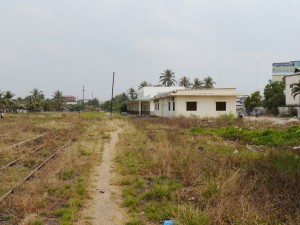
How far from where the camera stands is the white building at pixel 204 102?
39.7 meters

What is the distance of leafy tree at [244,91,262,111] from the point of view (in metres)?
59.6

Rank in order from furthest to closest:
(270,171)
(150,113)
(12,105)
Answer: (12,105), (150,113), (270,171)

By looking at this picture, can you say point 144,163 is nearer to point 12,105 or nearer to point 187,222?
point 187,222

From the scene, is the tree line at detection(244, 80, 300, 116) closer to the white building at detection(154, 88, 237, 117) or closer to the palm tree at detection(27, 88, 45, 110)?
the white building at detection(154, 88, 237, 117)

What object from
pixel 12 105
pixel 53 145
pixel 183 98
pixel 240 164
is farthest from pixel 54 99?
pixel 240 164

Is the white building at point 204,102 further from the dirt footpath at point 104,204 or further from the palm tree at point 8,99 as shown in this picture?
the palm tree at point 8,99

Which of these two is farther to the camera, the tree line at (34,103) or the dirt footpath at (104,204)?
the tree line at (34,103)

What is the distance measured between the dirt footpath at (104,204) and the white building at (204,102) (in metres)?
29.9

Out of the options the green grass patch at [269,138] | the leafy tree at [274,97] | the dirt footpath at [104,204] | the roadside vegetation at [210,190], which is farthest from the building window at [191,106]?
the dirt footpath at [104,204]

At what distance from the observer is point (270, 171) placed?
8.09 m

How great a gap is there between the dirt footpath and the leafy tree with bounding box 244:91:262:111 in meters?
53.1

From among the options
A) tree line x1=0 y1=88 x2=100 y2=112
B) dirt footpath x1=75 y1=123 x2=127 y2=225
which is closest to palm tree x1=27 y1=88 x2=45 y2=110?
tree line x1=0 y1=88 x2=100 y2=112

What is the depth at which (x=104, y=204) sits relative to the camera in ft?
22.1

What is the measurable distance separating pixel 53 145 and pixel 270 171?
1129cm
